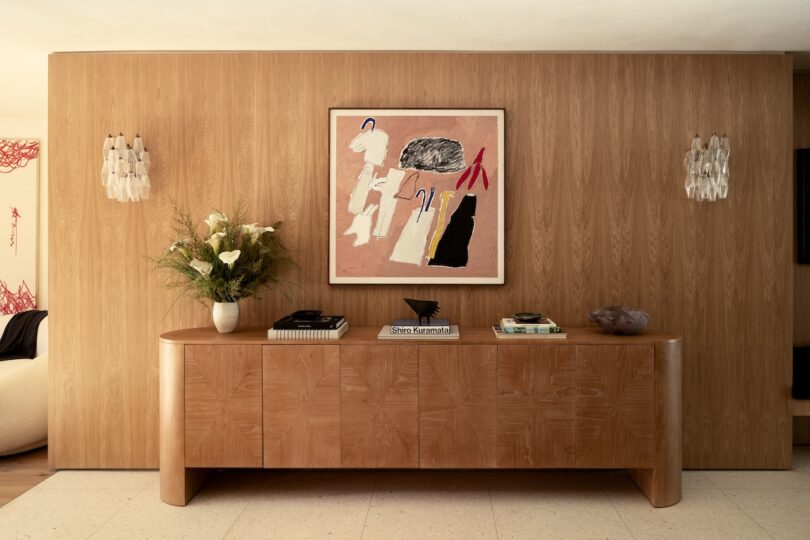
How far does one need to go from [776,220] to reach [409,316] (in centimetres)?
217

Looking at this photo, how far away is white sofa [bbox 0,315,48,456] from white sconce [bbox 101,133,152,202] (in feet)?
4.68

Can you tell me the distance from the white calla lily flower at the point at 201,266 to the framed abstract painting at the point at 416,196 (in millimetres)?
666

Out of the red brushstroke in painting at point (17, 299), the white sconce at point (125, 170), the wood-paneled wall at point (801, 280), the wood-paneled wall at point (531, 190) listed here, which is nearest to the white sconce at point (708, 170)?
the wood-paneled wall at point (531, 190)

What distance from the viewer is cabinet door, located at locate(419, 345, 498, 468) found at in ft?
9.07

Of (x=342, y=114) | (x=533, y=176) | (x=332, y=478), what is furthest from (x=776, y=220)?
(x=332, y=478)

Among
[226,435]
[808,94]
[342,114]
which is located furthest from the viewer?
[808,94]

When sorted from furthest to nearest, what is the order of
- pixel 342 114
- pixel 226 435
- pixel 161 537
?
pixel 342 114 → pixel 226 435 → pixel 161 537

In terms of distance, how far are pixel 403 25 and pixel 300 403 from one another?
6.49 ft

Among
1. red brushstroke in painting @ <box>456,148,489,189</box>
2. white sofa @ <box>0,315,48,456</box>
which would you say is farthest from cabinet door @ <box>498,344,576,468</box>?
white sofa @ <box>0,315,48,456</box>

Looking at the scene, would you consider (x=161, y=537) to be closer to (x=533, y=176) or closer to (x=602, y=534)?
(x=602, y=534)

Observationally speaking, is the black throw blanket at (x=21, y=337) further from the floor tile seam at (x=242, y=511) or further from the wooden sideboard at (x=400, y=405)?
the floor tile seam at (x=242, y=511)

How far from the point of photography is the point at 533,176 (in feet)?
10.5

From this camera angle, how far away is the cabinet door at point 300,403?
9.08 ft

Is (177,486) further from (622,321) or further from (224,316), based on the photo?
(622,321)
